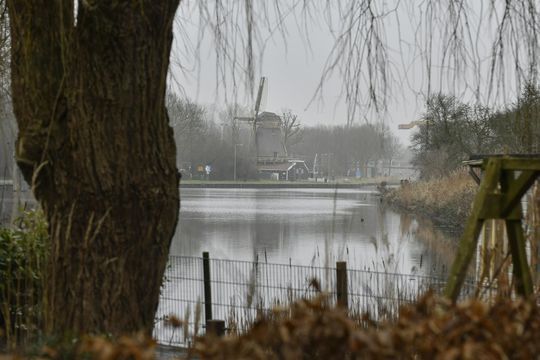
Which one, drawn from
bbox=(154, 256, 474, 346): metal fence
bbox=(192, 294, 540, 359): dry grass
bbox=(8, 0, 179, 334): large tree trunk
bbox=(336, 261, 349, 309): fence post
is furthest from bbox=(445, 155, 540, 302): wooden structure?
bbox=(336, 261, 349, 309): fence post

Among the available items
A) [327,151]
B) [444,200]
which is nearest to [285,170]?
[327,151]

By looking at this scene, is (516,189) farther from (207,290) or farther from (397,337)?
(207,290)

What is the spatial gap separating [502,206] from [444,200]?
68.9ft

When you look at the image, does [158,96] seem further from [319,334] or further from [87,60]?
[319,334]

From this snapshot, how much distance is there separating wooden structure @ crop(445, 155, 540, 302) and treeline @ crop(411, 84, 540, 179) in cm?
92

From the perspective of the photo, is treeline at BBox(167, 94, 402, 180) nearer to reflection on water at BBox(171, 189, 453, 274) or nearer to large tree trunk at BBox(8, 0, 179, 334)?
reflection on water at BBox(171, 189, 453, 274)

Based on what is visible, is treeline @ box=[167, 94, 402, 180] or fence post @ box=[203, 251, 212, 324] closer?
fence post @ box=[203, 251, 212, 324]

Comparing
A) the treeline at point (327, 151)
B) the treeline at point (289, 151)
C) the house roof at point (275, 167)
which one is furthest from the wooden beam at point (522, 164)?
the treeline at point (327, 151)

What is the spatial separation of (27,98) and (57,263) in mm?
663

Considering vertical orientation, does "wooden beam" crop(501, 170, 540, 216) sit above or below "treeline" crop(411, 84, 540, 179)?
below

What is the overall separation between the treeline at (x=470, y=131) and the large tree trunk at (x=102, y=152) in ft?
4.24

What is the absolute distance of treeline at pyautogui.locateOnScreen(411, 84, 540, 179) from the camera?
3.85m

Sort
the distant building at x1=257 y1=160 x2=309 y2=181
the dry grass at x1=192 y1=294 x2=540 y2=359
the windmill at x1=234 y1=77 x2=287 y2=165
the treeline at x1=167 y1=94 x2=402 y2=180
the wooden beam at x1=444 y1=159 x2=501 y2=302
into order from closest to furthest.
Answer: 1. the dry grass at x1=192 y1=294 x2=540 y2=359
2. the wooden beam at x1=444 y1=159 x2=501 y2=302
3. the treeline at x1=167 y1=94 x2=402 y2=180
4. the windmill at x1=234 y1=77 x2=287 y2=165
5. the distant building at x1=257 y1=160 x2=309 y2=181

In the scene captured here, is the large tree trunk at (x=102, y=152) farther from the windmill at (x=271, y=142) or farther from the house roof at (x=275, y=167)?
the house roof at (x=275, y=167)
